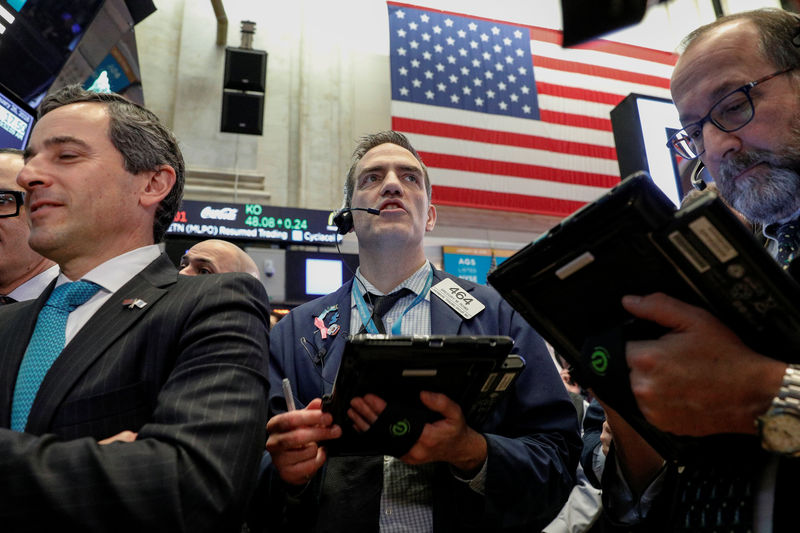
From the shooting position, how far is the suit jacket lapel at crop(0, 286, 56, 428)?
1.25 m

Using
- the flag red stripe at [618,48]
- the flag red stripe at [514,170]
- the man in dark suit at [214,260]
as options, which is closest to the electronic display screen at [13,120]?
the man in dark suit at [214,260]

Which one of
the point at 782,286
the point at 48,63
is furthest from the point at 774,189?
the point at 48,63

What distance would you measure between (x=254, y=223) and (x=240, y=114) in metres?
1.52

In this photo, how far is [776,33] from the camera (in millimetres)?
1485

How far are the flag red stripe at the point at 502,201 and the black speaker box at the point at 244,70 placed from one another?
9.46ft

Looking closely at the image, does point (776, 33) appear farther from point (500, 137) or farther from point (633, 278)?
point (500, 137)

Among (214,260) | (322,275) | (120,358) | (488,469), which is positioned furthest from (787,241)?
(322,275)

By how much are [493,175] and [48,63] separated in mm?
5616

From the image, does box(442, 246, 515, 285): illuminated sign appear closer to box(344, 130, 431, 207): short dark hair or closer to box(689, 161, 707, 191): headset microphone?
box(344, 130, 431, 207): short dark hair

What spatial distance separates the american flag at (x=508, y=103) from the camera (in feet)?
26.4

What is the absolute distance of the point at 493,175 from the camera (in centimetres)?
822

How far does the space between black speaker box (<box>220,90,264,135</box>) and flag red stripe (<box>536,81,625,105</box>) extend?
4.32m

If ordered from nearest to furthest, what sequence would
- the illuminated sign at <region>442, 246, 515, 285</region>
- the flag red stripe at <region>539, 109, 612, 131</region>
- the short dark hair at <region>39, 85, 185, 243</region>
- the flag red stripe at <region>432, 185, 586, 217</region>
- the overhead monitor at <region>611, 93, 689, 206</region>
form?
the short dark hair at <region>39, 85, 185, 243</region> → the overhead monitor at <region>611, 93, 689, 206</region> → the flag red stripe at <region>432, 185, 586, 217</region> → the flag red stripe at <region>539, 109, 612, 131</region> → the illuminated sign at <region>442, 246, 515, 285</region>

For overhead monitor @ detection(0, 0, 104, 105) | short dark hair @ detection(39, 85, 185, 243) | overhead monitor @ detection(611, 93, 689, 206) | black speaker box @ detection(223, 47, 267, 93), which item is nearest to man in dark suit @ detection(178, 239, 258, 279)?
short dark hair @ detection(39, 85, 185, 243)
